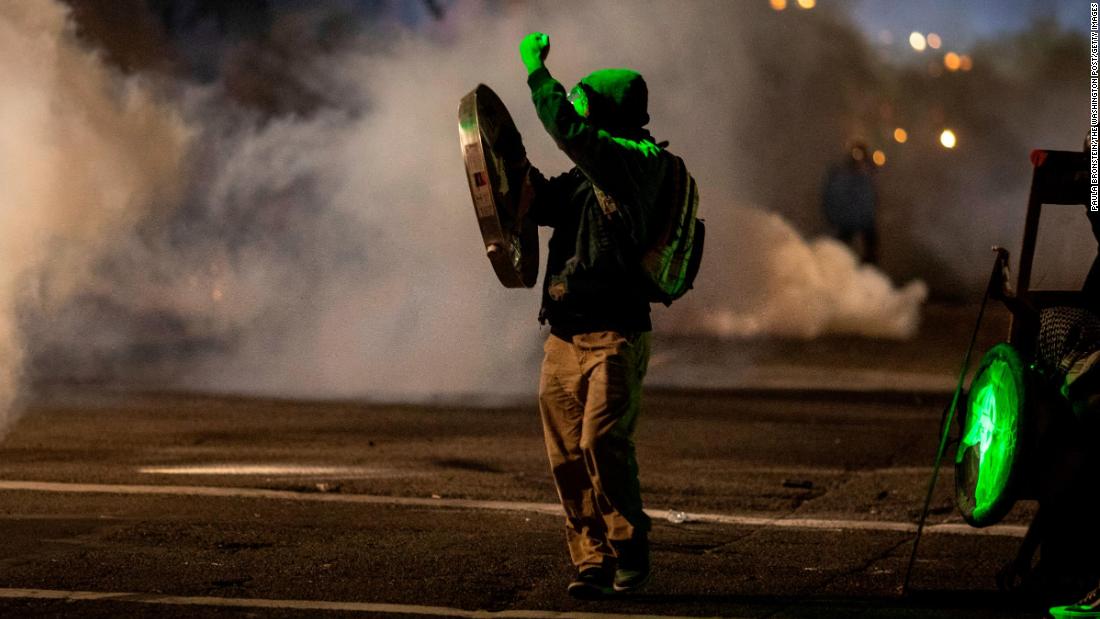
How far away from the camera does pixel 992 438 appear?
225 inches

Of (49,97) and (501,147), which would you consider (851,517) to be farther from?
(49,97)

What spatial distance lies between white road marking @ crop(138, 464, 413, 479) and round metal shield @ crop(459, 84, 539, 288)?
9.73 ft

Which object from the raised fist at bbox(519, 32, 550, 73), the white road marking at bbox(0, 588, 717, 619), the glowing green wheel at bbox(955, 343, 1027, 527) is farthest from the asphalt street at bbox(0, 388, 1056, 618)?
the raised fist at bbox(519, 32, 550, 73)

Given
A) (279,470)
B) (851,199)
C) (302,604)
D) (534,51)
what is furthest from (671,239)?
(851,199)

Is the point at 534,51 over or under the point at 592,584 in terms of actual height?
over

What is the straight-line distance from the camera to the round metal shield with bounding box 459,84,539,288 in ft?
19.9

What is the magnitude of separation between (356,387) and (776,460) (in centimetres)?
434

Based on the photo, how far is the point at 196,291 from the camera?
18734 millimetres

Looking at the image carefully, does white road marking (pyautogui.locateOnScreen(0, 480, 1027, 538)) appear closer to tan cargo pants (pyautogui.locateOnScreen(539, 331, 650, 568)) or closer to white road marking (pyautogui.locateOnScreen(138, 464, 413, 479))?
white road marking (pyautogui.locateOnScreen(138, 464, 413, 479))

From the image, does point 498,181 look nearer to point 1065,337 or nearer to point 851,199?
point 1065,337

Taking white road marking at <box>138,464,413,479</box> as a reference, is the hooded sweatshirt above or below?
above

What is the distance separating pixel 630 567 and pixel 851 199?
67.7 ft

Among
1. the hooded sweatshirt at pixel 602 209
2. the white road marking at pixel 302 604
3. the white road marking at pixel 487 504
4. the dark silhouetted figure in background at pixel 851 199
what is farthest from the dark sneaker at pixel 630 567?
the dark silhouetted figure in background at pixel 851 199

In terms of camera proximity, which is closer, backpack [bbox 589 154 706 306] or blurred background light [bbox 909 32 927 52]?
backpack [bbox 589 154 706 306]
